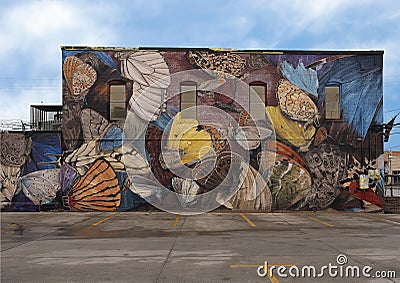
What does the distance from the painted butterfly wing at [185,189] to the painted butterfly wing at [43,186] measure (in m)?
5.61

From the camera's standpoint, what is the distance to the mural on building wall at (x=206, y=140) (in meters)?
24.2

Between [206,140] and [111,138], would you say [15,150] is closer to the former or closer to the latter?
[111,138]

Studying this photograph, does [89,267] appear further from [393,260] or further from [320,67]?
[320,67]

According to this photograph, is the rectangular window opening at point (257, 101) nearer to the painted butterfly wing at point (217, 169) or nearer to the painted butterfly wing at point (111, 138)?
the painted butterfly wing at point (217, 169)

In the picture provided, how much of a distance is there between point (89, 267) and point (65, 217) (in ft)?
39.9

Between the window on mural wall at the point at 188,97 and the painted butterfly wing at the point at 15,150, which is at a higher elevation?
the window on mural wall at the point at 188,97

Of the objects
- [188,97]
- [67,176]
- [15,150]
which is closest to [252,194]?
[188,97]

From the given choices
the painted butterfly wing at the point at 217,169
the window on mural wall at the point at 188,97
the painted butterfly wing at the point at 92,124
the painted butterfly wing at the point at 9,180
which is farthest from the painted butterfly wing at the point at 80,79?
the painted butterfly wing at the point at 217,169

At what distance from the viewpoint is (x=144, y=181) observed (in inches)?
950

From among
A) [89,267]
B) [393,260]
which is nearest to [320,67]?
[393,260]

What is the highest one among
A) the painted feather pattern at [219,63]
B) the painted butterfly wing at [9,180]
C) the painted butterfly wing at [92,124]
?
the painted feather pattern at [219,63]

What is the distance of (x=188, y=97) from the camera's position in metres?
24.6

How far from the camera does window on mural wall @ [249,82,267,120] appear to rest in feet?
80.4

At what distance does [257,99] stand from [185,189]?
5430 millimetres
